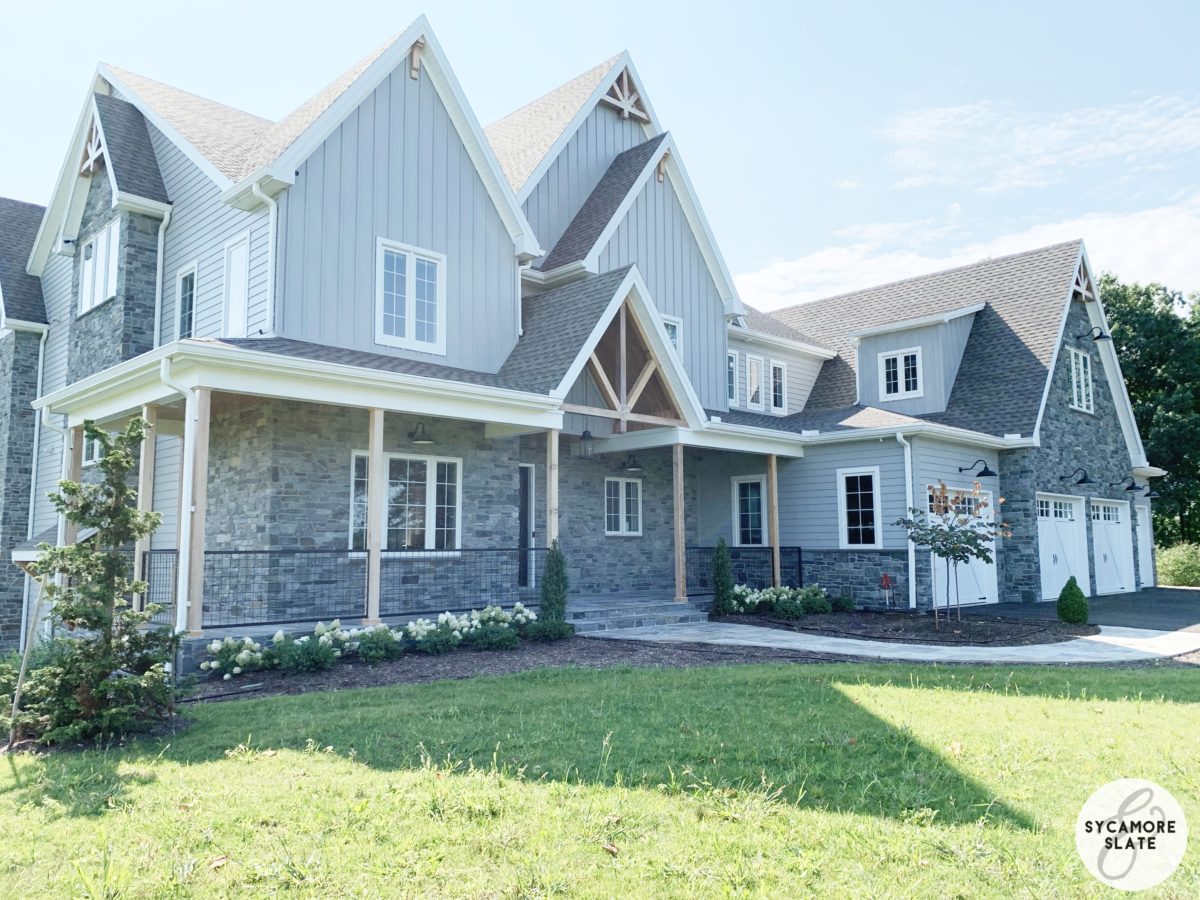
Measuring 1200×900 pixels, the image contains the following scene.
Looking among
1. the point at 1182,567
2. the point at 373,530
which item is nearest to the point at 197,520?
the point at 373,530

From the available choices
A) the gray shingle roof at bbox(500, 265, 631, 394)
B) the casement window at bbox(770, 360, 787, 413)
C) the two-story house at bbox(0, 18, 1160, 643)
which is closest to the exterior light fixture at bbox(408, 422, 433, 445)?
the two-story house at bbox(0, 18, 1160, 643)

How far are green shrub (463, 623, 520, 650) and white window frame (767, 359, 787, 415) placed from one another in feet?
39.2

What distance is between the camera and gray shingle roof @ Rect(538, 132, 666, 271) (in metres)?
17.0

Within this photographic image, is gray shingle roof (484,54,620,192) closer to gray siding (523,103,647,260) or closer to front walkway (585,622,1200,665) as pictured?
gray siding (523,103,647,260)

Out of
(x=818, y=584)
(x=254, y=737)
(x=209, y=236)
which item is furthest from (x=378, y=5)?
(x=818, y=584)

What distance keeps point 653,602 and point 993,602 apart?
7.82 m

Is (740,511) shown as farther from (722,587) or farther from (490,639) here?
(490,639)

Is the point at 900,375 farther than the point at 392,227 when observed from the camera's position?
Yes

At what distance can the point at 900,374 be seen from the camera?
69.1 ft

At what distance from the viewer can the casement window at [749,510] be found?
19.4 meters

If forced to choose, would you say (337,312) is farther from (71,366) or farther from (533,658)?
(71,366)

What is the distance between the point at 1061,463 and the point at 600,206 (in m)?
12.0

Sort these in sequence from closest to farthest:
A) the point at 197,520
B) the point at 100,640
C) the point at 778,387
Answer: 1. the point at 100,640
2. the point at 197,520
3. the point at 778,387

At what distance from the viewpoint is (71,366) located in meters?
16.2
